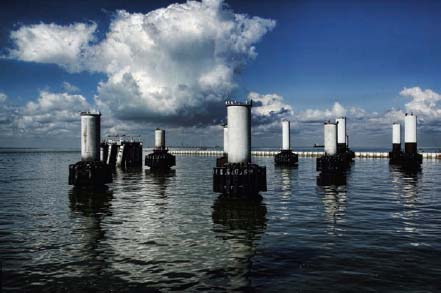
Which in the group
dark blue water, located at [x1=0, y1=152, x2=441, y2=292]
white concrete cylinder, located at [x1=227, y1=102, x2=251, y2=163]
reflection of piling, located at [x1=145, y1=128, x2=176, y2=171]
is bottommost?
dark blue water, located at [x1=0, y1=152, x2=441, y2=292]

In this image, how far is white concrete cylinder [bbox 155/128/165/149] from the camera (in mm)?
73938

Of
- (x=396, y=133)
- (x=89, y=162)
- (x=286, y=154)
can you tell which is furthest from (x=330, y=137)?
(x=396, y=133)

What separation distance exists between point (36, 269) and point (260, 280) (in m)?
7.15

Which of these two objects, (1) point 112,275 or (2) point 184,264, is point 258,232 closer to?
(2) point 184,264

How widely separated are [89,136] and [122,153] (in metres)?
43.8

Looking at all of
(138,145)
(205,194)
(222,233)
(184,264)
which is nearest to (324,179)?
(205,194)

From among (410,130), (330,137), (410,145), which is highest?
(410,130)

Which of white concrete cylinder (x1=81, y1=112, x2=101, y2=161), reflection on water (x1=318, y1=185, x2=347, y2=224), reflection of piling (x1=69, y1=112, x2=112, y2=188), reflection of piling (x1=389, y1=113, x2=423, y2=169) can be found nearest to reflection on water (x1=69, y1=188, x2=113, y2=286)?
reflection of piling (x1=69, y1=112, x2=112, y2=188)

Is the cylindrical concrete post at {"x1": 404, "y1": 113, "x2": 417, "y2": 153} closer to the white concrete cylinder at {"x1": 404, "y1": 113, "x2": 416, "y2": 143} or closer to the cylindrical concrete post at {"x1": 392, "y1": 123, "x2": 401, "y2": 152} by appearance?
the white concrete cylinder at {"x1": 404, "y1": 113, "x2": 416, "y2": 143}

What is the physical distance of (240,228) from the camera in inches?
762

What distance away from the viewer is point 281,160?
75875mm

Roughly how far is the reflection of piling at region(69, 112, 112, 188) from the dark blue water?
8210 mm

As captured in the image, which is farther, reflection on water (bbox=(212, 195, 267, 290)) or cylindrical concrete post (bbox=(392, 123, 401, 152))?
cylindrical concrete post (bbox=(392, 123, 401, 152))

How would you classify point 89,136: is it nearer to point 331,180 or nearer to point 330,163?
point 331,180
